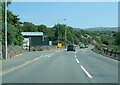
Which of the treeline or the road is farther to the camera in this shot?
the treeline

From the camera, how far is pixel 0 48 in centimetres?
2734

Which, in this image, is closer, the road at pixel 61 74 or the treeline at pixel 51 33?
the road at pixel 61 74

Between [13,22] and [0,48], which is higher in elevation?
[13,22]

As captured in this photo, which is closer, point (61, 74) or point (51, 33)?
point (61, 74)

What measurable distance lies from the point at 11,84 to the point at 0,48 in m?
16.3

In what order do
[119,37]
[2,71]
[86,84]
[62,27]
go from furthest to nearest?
1. [62,27]
2. [119,37]
3. [2,71]
4. [86,84]

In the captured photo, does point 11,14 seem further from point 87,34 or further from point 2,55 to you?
point 87,34

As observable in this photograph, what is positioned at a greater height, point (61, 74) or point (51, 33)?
point (51, 33)

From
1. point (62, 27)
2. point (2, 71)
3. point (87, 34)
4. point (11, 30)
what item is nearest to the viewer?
point (2, 71)

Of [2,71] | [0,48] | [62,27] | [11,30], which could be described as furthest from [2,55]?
[62,27]

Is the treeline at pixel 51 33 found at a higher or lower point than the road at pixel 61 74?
higher

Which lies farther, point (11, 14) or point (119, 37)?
point (119, 37)

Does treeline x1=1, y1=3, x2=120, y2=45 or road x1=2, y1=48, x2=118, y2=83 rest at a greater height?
treeline x1=1, y1=3, x2=120, y2=45

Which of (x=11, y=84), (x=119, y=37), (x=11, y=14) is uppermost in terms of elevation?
(x=11, y=14)
